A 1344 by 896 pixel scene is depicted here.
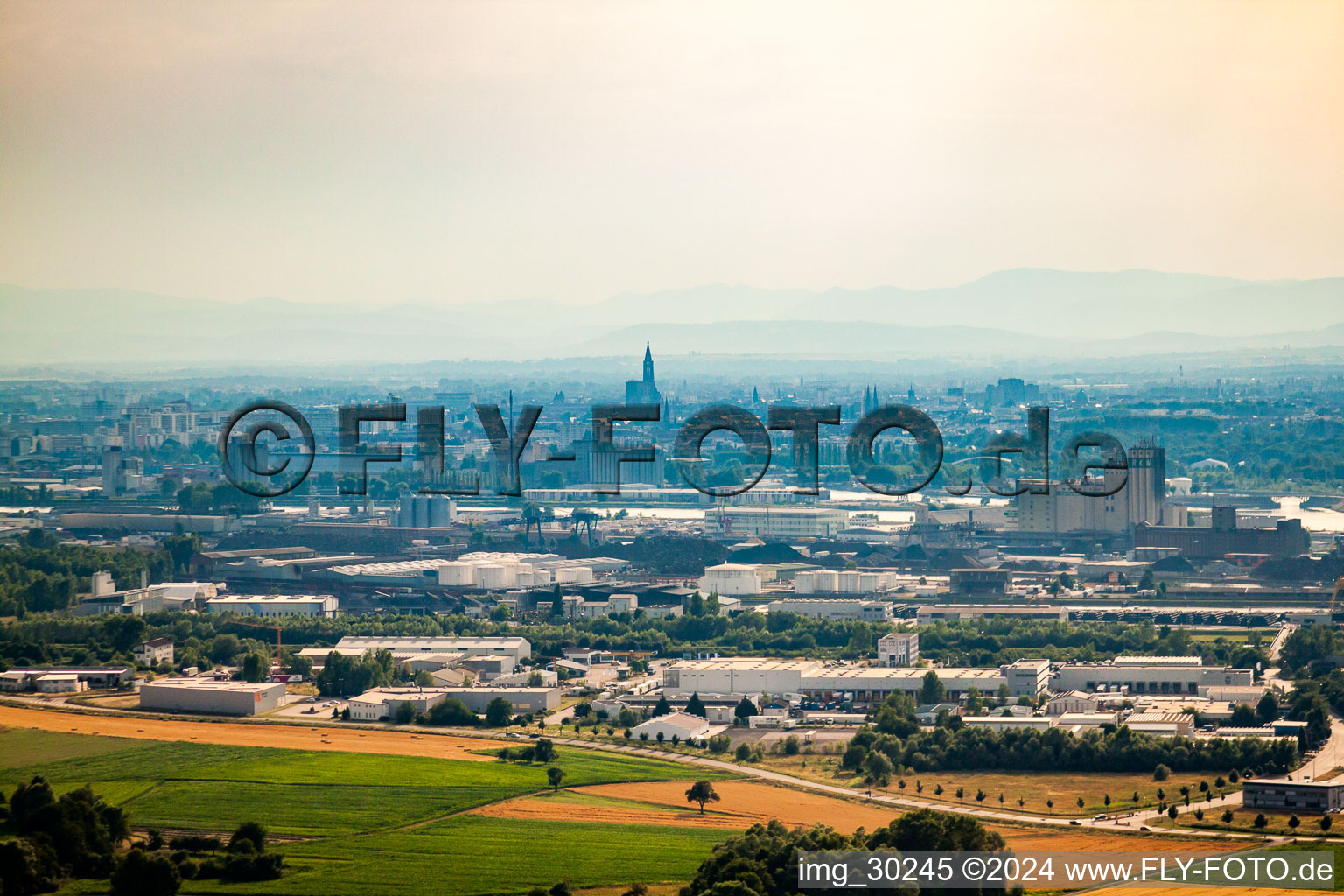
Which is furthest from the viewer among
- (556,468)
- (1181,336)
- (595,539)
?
(1181,336)

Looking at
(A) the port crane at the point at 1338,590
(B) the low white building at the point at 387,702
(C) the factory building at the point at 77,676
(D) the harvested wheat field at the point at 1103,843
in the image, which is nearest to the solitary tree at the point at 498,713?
(B) the low white building at the point at 387,702

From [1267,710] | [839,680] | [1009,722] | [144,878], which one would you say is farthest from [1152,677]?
[144,878]

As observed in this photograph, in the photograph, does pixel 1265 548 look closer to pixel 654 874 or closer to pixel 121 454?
pixel 654 874

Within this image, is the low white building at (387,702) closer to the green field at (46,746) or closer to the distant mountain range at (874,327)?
the green field at (46,746)

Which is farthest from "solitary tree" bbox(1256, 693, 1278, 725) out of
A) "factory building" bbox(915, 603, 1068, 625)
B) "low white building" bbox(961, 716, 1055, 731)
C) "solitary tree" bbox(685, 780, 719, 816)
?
"factory building" bbox(915, 603, 1068, 625)

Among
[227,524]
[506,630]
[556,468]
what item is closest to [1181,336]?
[556,468]

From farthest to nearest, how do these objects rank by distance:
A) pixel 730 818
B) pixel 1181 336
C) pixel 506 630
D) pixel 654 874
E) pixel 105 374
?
pixel 1181 336 → pixel 105 374 → pixel 506 630 → pixel 730 818 → pixel 654 874
